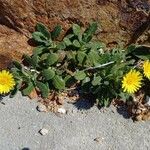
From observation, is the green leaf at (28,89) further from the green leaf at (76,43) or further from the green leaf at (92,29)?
the green leaf at (92,29)

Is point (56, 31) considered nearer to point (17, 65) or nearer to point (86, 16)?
point (86, 16)

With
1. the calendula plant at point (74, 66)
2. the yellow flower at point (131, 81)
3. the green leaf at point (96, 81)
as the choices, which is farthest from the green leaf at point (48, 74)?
the yellow flower at point (131, 81)

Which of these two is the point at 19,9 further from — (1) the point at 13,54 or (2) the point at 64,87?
(2) the point at 64,87

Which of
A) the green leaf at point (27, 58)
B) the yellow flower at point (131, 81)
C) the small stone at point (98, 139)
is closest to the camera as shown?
the yellow flower at point (131, 81)

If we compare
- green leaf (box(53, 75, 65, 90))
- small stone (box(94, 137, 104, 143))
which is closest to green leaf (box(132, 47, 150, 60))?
green leaf (box(53, 75, 65, 90))

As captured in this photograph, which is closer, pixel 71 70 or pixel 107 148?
pixel 107 148

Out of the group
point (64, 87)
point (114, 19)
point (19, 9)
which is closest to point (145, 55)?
point (114, 19)
